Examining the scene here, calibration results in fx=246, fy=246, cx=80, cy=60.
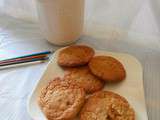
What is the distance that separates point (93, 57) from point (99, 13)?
0.18 metres

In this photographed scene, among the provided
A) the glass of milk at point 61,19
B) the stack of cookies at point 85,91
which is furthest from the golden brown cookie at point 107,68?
the glass of milk at point 61,19

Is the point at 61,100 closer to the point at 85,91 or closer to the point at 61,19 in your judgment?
the point at 85,91

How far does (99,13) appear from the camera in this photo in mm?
680

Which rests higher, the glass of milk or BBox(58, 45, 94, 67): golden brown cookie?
the glass of milk

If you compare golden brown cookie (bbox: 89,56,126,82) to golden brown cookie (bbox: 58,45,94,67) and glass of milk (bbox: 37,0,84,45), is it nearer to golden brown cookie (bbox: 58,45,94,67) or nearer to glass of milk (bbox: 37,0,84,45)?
golden brown cookie (bbox: 58,45,94,67)

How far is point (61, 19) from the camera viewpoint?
59 cm

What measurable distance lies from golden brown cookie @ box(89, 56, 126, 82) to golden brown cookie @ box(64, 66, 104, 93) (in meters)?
0.01

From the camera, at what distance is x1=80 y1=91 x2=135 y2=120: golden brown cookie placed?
43 centimetres

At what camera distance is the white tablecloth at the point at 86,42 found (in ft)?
1.68

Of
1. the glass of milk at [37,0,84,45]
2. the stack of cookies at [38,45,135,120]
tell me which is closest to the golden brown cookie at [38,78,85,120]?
the stack of cookies at [38,45,135,120]

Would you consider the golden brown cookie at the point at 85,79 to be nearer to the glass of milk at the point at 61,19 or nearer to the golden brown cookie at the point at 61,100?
the golden brown cookie at the point at 61,100

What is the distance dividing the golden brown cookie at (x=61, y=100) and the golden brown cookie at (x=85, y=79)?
0.07 feet

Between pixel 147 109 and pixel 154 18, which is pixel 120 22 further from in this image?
pixel 147 109

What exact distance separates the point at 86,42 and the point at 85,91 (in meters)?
0.22
